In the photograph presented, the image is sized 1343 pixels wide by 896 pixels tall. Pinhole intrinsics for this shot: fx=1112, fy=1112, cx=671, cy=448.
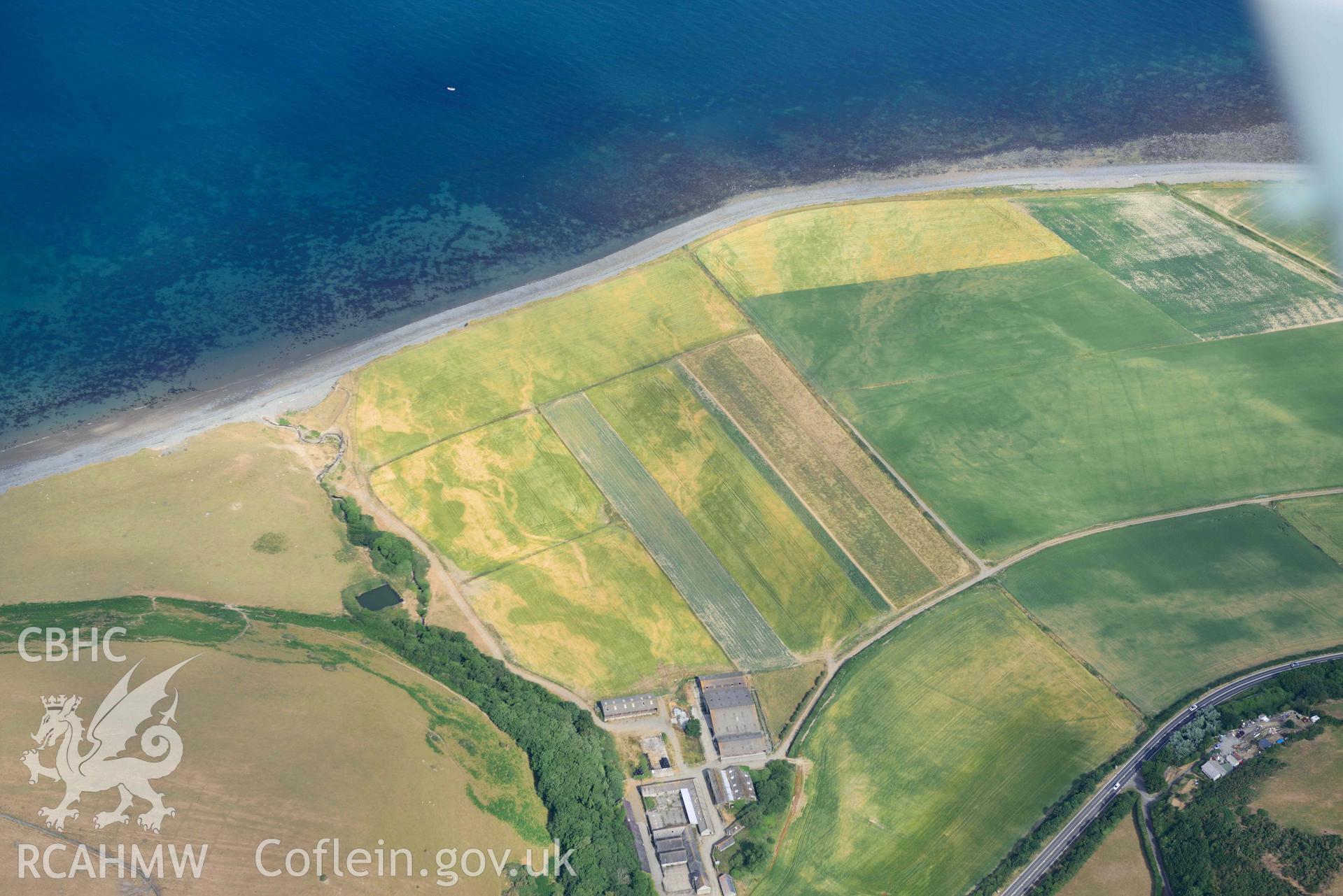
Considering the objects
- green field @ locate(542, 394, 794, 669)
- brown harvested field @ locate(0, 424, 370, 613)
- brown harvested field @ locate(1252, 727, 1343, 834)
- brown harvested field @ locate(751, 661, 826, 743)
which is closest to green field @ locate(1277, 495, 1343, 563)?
brown harvested field @ locate(1252, 727, 1343, 834)

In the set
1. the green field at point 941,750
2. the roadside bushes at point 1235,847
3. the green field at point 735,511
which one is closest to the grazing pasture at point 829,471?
the green field at point 735,511

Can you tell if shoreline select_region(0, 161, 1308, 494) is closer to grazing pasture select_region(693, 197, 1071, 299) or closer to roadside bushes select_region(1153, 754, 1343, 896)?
grazing pasture select_region(693, 197, 1071, 299)

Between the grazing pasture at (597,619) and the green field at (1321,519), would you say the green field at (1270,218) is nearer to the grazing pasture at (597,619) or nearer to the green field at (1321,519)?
the green field at (1321,519)

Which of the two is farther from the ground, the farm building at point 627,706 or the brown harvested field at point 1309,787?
the farm building at point 627,706

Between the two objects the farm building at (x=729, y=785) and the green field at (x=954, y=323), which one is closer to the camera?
the farm building at (x=729, y=785)

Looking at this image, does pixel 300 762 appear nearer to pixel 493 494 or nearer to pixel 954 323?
pixel 493 494

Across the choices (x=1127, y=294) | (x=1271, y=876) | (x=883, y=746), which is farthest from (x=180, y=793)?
(x=1127, y=294)

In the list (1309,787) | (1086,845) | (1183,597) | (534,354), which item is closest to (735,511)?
(534,354)
